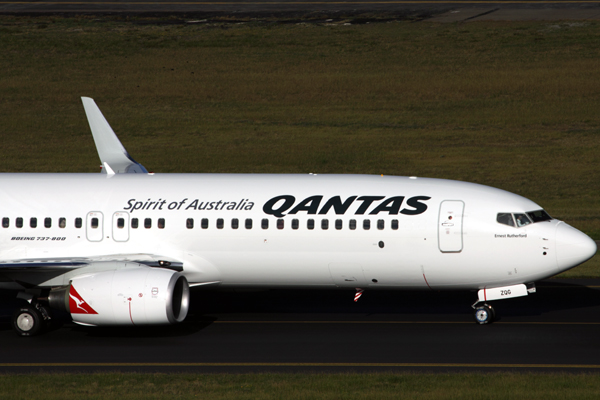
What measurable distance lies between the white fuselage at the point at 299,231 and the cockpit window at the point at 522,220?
0.17 metres

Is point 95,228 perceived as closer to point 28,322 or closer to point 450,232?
point 28,322

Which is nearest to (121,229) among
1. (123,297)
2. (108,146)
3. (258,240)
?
(123,297)

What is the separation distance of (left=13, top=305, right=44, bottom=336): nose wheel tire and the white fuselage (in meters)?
0.84

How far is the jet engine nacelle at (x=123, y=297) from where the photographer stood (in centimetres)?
2094

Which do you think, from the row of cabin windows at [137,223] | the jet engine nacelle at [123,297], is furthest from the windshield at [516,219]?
the row of cabin windows at [137,223]

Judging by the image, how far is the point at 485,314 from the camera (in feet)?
75.7

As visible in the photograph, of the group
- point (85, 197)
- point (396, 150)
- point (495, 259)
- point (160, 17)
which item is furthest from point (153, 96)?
point (495, 259)

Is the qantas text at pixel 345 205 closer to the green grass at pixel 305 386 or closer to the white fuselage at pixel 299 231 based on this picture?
the white fuselage at pixel 299 231

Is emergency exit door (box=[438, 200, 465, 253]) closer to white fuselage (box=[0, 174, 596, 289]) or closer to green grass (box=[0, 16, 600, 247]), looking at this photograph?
white fuselage (box=[0, 174, 596, 289])

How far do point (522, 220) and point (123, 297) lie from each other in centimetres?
1008

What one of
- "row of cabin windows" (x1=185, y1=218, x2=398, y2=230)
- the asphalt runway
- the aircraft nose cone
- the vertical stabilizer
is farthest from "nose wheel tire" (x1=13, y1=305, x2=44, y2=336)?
the aircraft nose cone

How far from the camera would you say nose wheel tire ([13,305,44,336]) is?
22484mm

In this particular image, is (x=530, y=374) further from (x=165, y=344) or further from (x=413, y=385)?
(x=165, y=344)

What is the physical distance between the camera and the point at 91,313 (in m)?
21.3
